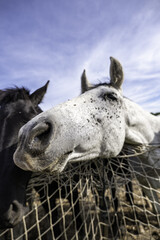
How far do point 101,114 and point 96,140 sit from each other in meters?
0.29

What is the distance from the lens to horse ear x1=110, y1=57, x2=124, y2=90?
1.98m

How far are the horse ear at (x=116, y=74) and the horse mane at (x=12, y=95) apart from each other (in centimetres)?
125

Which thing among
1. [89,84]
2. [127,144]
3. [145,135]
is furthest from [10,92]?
[145,135]

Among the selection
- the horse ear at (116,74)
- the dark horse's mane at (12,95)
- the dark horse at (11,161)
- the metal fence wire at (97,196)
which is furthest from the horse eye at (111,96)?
the dark horse's mane at (12,95)

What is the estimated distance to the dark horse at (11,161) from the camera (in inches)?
55.6

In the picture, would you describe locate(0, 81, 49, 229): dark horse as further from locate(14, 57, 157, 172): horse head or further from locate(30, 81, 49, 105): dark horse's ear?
locate(14, 57, 157, 172): horse head

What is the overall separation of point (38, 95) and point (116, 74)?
1.31 m

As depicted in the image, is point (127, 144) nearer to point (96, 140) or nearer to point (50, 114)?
point (96, 140)

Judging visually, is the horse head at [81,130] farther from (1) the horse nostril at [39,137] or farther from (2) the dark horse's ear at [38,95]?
(2) the dark horse's ear at [38,95]

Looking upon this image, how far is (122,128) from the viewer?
72.7 inches

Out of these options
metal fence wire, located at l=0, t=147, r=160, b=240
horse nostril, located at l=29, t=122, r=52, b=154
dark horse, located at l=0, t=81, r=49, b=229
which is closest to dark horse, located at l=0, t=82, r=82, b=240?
dark horse, located at l=0, t=81, r=49, b=229

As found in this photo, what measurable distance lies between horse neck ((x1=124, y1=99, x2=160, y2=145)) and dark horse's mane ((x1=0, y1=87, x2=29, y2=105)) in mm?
1472

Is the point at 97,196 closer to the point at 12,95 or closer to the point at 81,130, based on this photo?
the point at 81,130

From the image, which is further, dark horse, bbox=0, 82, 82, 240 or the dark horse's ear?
the dark horse's ear
